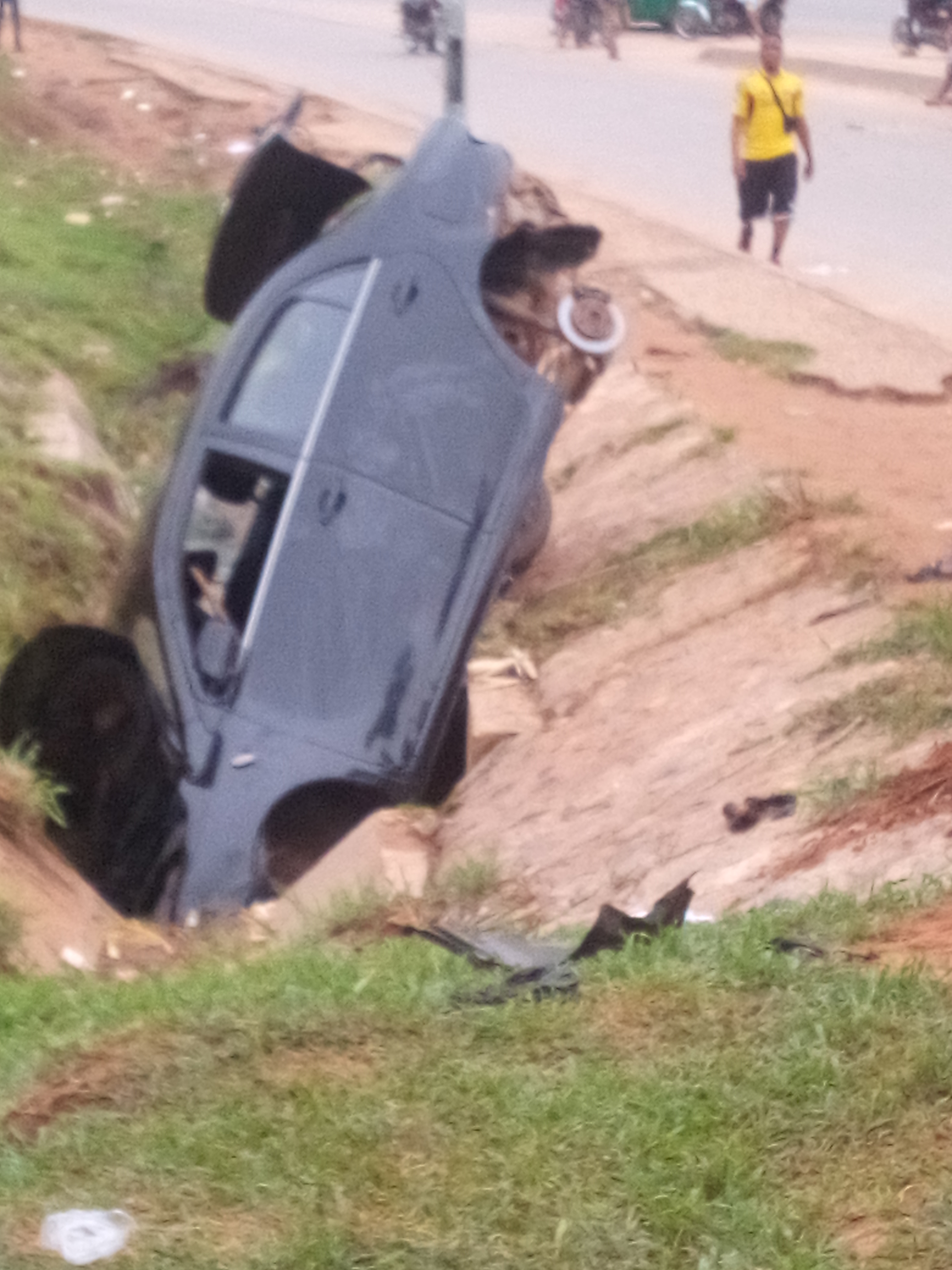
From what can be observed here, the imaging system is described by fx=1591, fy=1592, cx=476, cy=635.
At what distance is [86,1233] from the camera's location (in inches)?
104

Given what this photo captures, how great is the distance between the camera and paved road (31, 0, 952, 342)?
11.3 m

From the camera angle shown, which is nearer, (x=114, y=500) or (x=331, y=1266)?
(x=331, y=1266)

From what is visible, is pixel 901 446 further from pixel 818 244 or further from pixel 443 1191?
pixel 443 1191

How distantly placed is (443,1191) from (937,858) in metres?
1.83

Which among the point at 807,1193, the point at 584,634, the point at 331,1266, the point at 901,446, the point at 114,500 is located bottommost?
the point at 114,500

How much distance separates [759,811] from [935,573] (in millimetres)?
1554

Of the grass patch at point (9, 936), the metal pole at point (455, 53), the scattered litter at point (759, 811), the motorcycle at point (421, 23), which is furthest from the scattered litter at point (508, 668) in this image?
the motorcycle at point (421, 23)

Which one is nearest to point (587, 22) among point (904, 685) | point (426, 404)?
point (426, 404)

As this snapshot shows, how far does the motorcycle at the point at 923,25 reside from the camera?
60.7ft

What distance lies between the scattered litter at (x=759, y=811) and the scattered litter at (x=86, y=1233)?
2609mm

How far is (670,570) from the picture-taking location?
22.2ft

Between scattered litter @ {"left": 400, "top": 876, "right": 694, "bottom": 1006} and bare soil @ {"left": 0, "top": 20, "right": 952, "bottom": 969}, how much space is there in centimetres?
55

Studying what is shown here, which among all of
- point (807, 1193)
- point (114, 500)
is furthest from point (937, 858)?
point (114, 500)

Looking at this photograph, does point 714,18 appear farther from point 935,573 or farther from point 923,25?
point 935,573
